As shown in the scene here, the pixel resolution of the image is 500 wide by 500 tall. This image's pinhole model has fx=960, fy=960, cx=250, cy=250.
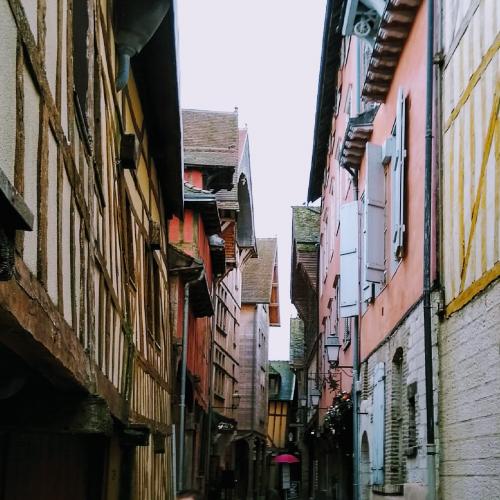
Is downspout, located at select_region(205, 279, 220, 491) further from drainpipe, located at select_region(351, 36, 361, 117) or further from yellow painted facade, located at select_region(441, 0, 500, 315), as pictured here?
yellow painted facade, located at select_region(441, 0, 500, 315)

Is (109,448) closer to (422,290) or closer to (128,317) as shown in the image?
(128,317)

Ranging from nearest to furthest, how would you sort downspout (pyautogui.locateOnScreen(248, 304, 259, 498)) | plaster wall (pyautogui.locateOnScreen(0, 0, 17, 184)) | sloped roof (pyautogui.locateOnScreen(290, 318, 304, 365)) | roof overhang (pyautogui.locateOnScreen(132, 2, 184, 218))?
plaster wall (pyautogui.locateOnScreen(0, 0, 17, 184))
roof overhang (pyautogui.locateOnScreen(132, 2, 184, 218))
downspout (pyautogui.locateOnScreen(248, 304, 259, 498))
sloped roof (pyautogui.locateOnScreen(290, 318, 304, 365))

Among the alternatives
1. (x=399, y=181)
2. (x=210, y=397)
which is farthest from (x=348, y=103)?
(x=210, y=397)

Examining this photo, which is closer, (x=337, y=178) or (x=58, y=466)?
(x=58, y=466)

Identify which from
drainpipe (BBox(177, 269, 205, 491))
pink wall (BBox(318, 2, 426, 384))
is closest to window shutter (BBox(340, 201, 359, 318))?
pink wall (BBox(318, 2, 426, 384))

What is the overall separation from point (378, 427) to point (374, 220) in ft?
8.93

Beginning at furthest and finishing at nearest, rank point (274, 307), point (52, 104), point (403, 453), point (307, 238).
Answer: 1. point (274, 307)
2. point (307, 238)
3. point (403, 453)
4. point (52, 104)

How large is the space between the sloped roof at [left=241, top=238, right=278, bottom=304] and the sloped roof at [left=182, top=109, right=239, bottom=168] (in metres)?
16.2

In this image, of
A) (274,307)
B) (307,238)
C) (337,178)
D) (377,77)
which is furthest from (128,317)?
(274,307)

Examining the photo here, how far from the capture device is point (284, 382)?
5866cm

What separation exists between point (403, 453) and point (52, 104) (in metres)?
8.04

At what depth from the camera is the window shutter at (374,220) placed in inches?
494

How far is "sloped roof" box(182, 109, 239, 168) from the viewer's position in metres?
23.3

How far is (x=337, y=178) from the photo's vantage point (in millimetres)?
22281
